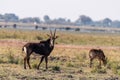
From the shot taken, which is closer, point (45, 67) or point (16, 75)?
point (16, 75)

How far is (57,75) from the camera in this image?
2277 cm

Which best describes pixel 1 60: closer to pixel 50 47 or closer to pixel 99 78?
pixel 50 47

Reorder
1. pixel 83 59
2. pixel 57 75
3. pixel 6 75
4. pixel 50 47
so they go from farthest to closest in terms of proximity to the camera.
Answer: pixel 83 59 < pixel 50 47 < pixel 57 75 < pixel 6 75

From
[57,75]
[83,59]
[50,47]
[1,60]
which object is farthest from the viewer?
[83,59]

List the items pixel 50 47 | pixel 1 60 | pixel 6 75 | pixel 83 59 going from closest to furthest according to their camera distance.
Result: 1. pixel 6 75
2. pixel 50 47
3. pixel 1 60
4. pixel 83 59

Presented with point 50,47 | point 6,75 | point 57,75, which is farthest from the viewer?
point 50,47

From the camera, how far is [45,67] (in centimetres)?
2602

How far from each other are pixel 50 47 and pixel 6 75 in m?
4.71

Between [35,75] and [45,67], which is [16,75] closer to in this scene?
[35,75]

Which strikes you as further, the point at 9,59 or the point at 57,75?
the point at 9,59

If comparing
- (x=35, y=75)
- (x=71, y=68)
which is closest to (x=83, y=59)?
(x=71, y=68)

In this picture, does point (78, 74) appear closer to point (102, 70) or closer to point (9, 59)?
point (102, 70)

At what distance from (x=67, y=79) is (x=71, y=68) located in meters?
5.36

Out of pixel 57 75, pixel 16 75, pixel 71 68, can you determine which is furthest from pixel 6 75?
pixel 71 68
